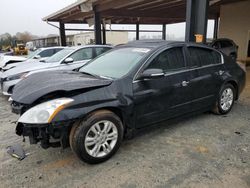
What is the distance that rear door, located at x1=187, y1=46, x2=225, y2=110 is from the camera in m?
3.73

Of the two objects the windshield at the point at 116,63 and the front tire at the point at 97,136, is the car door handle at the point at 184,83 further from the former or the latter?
the front tire at the point at 97,136

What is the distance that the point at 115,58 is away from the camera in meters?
3.57

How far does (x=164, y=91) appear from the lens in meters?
3.25

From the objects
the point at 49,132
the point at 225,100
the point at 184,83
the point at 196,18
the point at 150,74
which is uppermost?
the point at 196,18

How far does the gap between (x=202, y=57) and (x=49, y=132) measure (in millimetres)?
2957

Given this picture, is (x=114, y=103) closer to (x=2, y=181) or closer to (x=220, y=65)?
(x=2, y=181)

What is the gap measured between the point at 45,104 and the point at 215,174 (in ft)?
7.10

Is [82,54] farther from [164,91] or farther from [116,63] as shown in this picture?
[164,91]

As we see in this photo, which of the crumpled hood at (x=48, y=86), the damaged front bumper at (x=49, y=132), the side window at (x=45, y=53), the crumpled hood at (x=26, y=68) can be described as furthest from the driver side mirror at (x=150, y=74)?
the side window at (x=45, y=53)

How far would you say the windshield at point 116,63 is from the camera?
10.3 feet

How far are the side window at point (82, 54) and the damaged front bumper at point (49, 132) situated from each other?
14.0 feet

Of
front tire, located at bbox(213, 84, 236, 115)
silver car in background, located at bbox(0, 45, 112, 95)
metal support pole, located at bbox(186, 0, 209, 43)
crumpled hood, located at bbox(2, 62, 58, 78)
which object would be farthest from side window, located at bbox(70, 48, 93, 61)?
front tire, located at bbox(213, 84, 236, 115)

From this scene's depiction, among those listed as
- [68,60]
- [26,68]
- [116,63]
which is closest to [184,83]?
[116,63]

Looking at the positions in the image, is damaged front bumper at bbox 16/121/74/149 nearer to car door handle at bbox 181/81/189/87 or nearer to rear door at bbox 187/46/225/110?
car door handle at bbox 181/81/189/87
